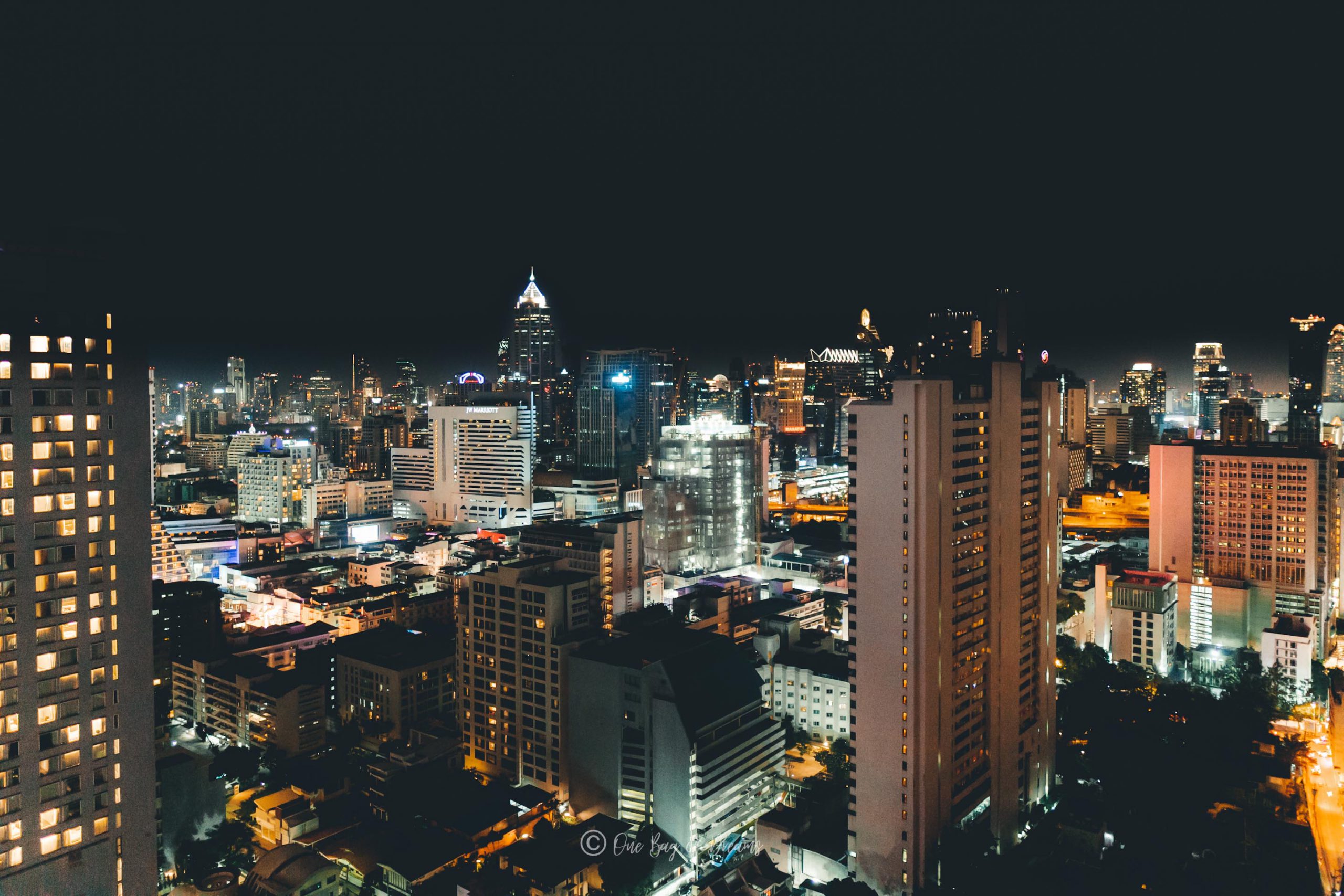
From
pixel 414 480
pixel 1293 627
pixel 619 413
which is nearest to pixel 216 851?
pixel 1293 627

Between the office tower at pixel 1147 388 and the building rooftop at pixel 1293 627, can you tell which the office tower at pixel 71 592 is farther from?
the office tower at pixel 1147 388

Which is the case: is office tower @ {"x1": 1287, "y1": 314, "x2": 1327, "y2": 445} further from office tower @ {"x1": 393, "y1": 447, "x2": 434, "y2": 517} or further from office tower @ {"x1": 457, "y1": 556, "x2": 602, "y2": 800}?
office tower @ {"x1": 393, "y1": 447, "x2": 434, "y2": 517}

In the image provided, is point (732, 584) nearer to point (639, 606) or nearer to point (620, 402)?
point (639, 606)

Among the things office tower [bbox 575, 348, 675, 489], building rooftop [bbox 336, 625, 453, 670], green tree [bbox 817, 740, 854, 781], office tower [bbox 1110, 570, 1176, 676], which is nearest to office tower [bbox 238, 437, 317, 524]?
office tower [bbox 575, 348, 675, 489]

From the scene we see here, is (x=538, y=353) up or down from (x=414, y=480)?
up

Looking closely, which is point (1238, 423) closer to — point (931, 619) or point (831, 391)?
point (931, 619)

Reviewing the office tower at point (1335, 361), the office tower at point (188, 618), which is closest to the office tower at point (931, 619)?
the office tower at point (188, 618)

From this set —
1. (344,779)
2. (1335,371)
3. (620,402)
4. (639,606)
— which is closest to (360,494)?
(620,402)
